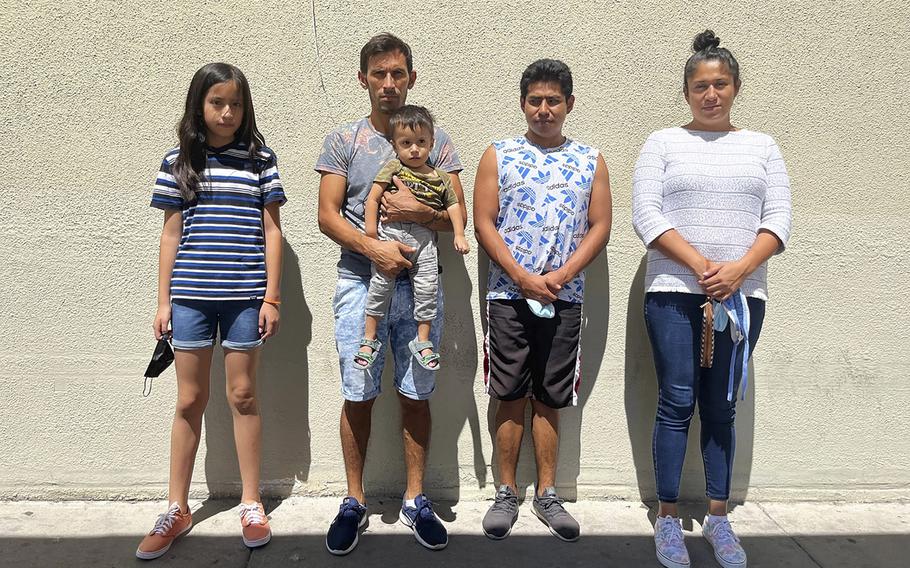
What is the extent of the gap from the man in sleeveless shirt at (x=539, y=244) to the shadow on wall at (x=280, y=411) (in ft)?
3.02

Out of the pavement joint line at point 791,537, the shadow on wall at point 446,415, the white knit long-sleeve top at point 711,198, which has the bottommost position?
the pavement joint line at point 791,537

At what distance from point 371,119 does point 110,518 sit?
85.4 inches

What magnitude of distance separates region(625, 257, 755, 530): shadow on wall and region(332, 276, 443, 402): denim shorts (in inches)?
41.7

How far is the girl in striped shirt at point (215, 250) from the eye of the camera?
2533mm

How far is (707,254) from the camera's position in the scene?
8.55 ft

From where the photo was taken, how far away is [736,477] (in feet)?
10.7

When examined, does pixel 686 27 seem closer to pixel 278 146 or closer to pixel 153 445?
pixel 278 146

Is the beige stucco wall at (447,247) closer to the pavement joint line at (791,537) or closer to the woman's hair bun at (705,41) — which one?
the pavement joint line at (791,537)

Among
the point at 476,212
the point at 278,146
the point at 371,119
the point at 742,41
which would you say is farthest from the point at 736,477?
the point at 278,146

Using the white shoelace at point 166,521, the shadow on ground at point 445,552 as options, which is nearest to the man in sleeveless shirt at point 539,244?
the shadow on ground at point 445,552

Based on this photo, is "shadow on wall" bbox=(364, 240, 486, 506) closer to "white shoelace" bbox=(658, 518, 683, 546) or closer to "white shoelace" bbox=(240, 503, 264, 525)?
"white shoelace" bbox=(240, 503, 264, 525)

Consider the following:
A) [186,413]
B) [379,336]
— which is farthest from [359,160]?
[186,413]

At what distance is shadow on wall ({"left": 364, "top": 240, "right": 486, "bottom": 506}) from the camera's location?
3.11 meters

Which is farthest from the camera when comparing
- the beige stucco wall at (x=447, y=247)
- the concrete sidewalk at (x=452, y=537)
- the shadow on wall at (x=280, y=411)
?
the shadow on wall at (x=280, y=411)
